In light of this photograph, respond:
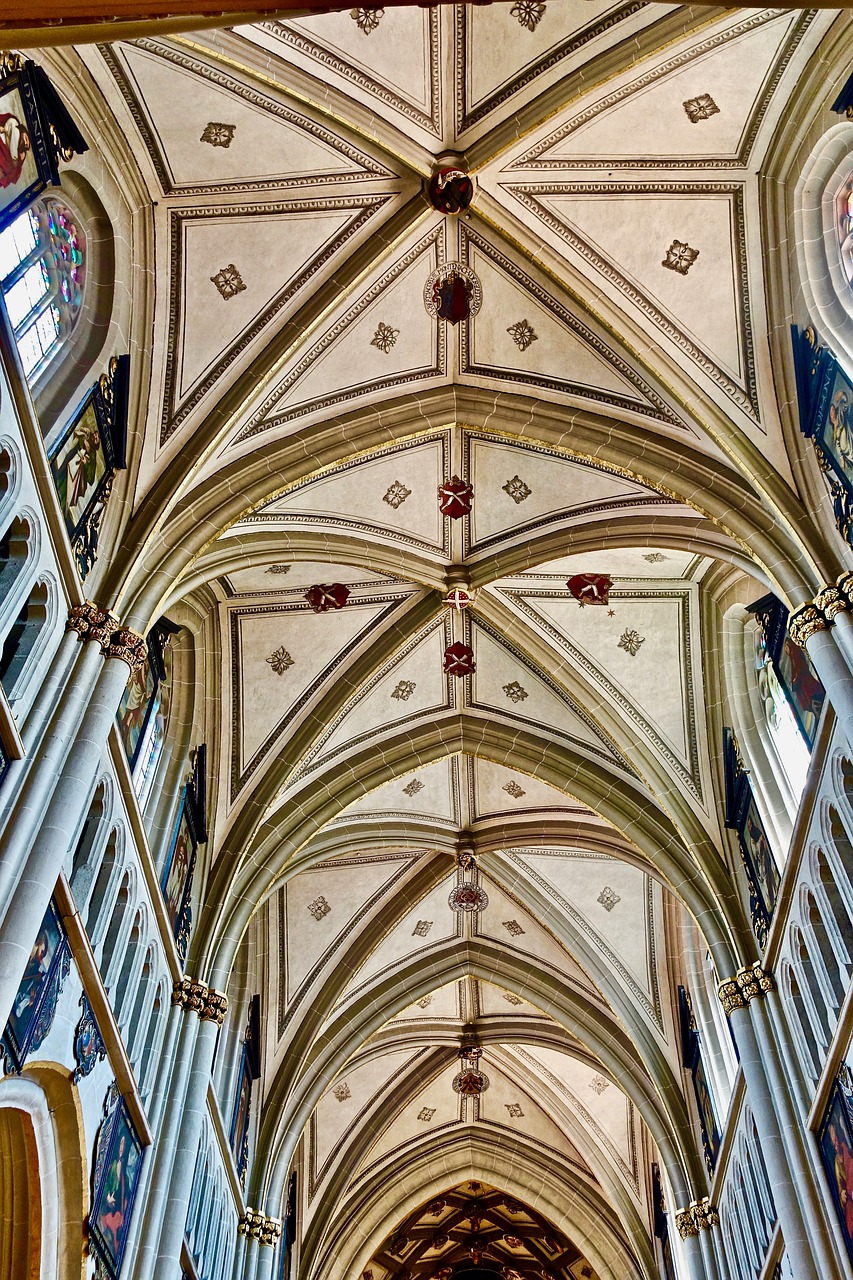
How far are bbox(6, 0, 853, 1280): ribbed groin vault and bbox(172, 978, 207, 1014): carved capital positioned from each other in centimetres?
9

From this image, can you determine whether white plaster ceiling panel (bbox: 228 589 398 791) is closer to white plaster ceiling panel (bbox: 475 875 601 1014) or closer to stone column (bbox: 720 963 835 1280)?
white plaster ceiling panel (bbox: 475 875 601 1014)

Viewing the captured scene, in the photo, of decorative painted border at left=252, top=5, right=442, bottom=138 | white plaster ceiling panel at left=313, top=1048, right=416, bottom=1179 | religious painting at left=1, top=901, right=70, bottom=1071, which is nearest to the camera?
religious painting at left=1, top=901, right=70, bottom=1071

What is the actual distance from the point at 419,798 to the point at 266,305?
28.5 ft

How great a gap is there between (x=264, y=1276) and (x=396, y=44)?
1591 centimetres

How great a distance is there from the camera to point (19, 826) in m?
9.34

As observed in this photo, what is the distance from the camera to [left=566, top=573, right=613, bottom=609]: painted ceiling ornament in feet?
55.0

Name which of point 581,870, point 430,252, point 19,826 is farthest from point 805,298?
point 581,870

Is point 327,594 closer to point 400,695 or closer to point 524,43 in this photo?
point 400,695

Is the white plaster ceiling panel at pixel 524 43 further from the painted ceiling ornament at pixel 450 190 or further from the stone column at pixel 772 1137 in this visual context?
the stone column at pixel 772 1137

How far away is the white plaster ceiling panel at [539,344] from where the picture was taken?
47.3 ft

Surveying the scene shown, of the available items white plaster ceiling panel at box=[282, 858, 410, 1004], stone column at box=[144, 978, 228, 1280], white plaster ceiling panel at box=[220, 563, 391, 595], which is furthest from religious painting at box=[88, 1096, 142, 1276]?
white plaster ceiling panel at box=[282, 858, 410, 1004]

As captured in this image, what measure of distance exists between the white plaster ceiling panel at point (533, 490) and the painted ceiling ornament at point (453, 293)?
168cm

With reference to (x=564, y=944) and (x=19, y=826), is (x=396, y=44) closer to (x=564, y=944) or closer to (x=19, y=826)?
(x=19, y=826)

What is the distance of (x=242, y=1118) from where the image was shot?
1784 cm
